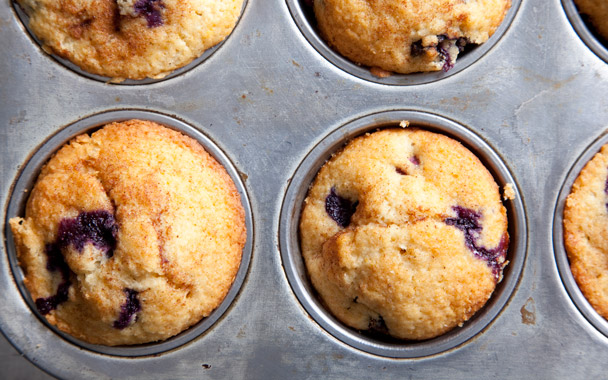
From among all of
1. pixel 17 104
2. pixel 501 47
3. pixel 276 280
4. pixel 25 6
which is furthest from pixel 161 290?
pixel 501 47

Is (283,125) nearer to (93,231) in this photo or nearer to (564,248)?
(93,231)

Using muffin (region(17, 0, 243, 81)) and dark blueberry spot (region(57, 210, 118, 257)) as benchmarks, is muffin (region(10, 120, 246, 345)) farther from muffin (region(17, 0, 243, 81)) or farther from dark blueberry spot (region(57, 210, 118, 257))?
muffin (region(17, 0, 243, 81))

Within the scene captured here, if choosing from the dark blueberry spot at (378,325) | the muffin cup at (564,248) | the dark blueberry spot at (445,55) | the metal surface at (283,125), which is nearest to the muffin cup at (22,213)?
the metal surface at (283,125)

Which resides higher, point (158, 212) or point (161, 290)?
point (158, 212)

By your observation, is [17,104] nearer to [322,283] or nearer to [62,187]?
[62,187]

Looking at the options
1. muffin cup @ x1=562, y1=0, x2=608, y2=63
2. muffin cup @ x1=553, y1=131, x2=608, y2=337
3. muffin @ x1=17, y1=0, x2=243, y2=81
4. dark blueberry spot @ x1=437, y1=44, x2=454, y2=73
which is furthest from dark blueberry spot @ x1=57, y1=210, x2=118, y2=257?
muffin cup @ x1=562, y1=0, x2=608, y2=63
